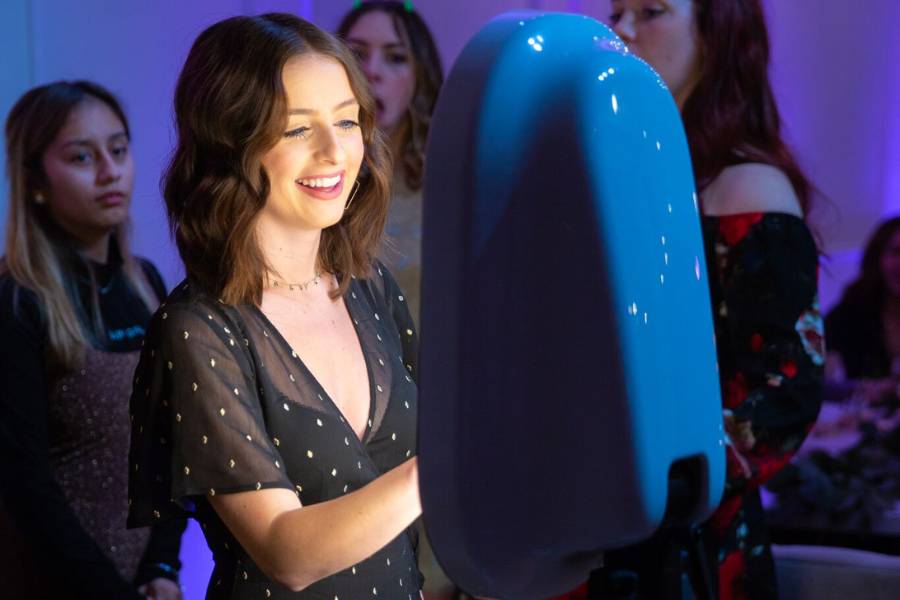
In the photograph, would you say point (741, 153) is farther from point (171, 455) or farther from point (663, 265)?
point (663, 265)

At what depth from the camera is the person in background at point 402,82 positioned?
280cm

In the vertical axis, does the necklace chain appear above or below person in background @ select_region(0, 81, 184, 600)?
above

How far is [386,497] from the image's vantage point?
1.11 metres

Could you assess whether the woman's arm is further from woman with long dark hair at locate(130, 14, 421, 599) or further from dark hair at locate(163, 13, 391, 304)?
dark hair at locate(163, 13, 391, 304)

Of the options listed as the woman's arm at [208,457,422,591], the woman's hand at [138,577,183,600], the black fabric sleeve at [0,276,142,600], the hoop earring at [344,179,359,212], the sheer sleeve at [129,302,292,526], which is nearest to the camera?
the woman's arm at [208,457,422,591]

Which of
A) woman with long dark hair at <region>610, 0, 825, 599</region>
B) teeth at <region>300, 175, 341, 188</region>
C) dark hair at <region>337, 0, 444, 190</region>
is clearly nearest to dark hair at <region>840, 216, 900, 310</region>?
dark hair at <region>337, 0, 444, 190</region>

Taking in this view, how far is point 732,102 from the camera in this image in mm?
1770

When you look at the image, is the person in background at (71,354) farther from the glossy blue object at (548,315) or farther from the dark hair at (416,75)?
the glossy blue object at (548,315)

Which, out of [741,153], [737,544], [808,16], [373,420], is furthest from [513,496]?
[808,16]

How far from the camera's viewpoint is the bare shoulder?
66.3 inches

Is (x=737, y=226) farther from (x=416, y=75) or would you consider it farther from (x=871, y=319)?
(x=871, y=319)

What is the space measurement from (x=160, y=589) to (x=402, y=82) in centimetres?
122

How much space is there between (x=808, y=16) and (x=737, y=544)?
3.93 m

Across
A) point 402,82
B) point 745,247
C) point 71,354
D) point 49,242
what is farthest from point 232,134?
point 402,82
